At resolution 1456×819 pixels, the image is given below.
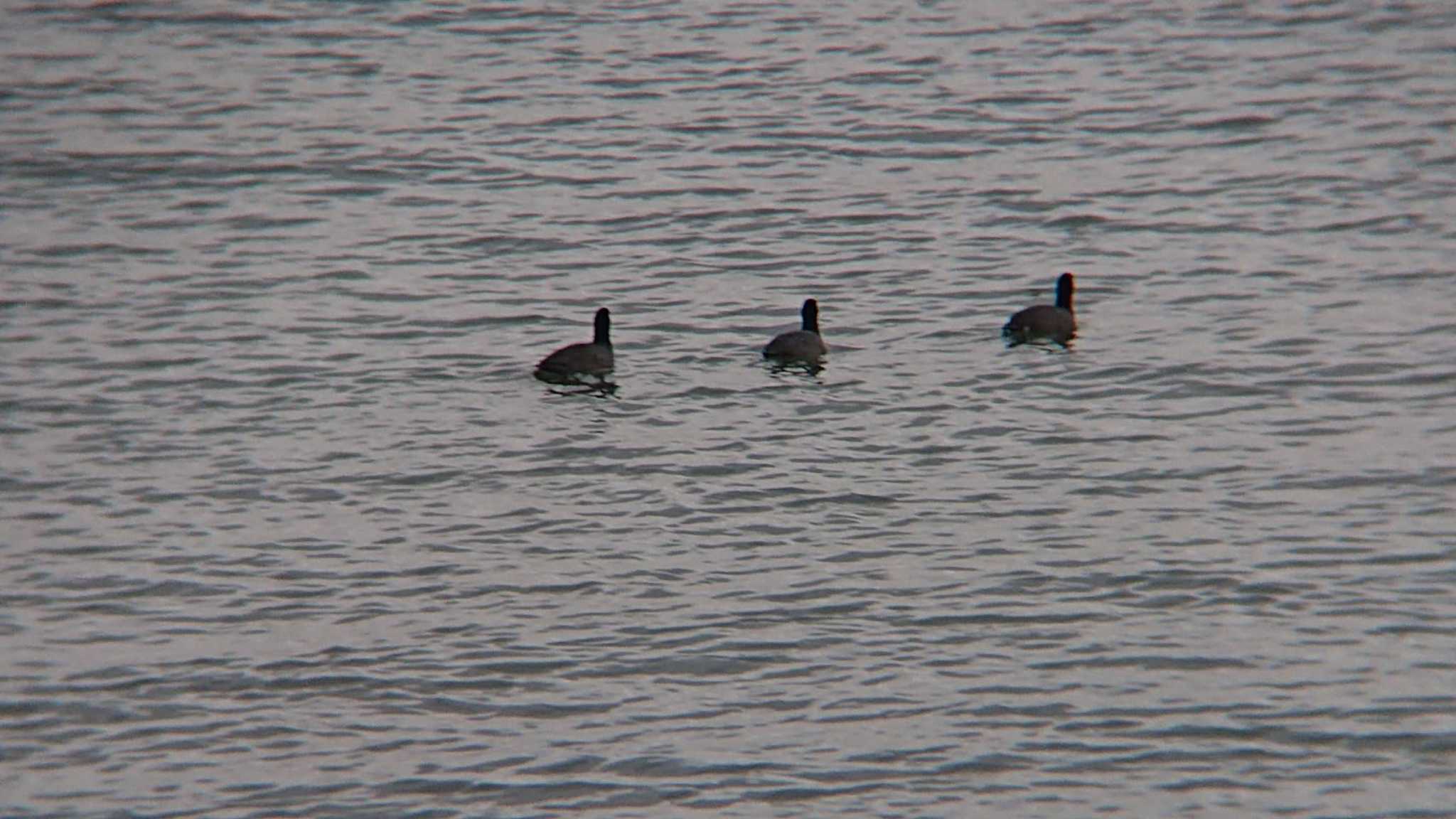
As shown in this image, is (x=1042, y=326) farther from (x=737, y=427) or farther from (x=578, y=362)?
(x=578, y=362)

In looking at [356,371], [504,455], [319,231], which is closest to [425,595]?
[504,455]

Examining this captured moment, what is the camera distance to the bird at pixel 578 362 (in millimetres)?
22672

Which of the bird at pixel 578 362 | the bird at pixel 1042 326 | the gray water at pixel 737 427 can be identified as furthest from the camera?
the bird at pixel 1042 326

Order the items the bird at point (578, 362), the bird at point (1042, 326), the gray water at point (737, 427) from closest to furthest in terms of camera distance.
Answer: the gray water at point (737, 427)
the bird at point (578, 362)
the bird at point (1042, 326)

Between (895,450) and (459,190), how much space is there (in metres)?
11.4

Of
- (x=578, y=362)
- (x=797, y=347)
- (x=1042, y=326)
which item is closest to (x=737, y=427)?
(x=797, y=347)

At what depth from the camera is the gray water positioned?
15.0m

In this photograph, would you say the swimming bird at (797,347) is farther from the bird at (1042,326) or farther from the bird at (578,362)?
the bird at (1042,326)

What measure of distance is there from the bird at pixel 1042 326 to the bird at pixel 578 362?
403 cm

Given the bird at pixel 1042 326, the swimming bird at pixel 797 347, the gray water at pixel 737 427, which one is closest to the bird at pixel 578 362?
the gray water at pixel 737 427

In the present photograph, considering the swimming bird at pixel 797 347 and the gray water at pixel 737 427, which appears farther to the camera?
the swimming bird at pixel 797 347

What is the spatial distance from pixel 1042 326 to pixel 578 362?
4605mm

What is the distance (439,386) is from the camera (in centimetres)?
2278

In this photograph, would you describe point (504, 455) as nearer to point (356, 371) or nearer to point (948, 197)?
point (356, 371)
